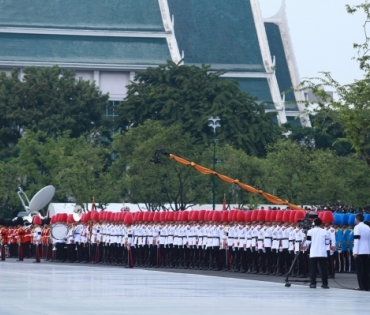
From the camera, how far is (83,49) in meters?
77.8

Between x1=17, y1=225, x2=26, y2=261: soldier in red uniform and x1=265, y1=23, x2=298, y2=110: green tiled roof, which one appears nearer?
x1=17, y1=225, x2=26, y2=261: soldier in red uniform

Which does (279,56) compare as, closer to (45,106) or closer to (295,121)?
(295,121)

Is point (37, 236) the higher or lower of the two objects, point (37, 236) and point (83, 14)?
the lower

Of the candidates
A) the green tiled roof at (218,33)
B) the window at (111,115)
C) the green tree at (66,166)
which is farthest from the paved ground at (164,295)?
the green tiled roof at (218,33)

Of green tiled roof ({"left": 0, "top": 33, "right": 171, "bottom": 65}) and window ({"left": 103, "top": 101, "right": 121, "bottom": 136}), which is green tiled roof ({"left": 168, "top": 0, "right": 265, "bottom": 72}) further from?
window ({"left": 103, "top": 101, "right": 121, "bottom": 136})

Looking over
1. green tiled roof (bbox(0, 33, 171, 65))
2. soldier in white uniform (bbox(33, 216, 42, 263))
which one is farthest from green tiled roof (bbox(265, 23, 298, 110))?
soldier in white uniform (bbox(33, 216, 42, 263))

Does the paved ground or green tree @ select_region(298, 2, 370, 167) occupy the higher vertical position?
green tree @ select_region(298, 2, 370, 167)

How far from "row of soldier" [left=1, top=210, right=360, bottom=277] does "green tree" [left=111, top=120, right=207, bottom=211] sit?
36.4 feet

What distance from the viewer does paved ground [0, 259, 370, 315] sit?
16.5 metres

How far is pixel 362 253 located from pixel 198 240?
9.33 meters

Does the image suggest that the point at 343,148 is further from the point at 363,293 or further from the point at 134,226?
the point at 363,293

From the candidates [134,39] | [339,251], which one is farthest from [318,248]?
[134,39]

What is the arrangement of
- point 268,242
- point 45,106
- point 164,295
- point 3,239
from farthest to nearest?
1. point 45,106
2. point 3,239
3. point 268,242
4. point 164,295

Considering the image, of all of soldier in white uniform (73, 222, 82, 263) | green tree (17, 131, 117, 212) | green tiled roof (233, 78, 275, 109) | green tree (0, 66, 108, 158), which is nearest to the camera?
soldier in white uniform (73, 222, 82, 263)
